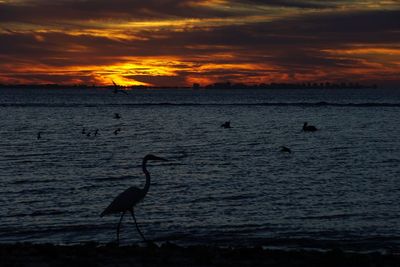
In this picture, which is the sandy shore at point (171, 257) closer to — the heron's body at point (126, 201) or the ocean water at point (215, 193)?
the heron's body at point (126, 201)

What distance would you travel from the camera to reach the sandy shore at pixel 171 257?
41.3ft

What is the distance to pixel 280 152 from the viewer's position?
44594 millimetres

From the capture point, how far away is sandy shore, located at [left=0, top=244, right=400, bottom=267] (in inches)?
496

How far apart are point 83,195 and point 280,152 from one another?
2125 centimetres

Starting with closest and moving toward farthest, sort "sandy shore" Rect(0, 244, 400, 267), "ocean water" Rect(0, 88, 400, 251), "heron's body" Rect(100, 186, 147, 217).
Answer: "sandy shore" Rect(0, 244, 400, 267) → "heron's body" Rect(100, 186, 147, 217) → "ocean water" Rect(0, 88, 400, 251)

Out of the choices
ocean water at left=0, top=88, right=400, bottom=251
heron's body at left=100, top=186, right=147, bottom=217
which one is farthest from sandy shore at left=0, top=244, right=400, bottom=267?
ocean water at left=0, top=88, right=400, bottom=251

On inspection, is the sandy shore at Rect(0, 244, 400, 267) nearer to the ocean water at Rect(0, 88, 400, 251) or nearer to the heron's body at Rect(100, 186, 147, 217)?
the heron's body at Rect(100, 186, 147, 217)

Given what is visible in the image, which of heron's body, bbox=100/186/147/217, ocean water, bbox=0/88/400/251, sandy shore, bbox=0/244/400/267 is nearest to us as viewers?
sandy shore, bbox=0/244/400/267

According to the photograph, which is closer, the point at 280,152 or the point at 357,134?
the point at 280,152

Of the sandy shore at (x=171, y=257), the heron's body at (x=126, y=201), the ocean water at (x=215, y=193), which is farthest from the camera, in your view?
the ocean water at (x=215, y=193)

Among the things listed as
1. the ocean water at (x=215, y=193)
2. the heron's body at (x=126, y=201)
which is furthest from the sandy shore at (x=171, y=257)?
the ocean water at (x=215, y=193)

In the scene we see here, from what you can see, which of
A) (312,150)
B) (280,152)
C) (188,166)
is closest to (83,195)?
(188,166)

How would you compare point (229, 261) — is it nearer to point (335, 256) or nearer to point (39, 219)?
point (335, 256)

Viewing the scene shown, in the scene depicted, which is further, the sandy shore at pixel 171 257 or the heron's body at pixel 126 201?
the heron's body at pixel 126 201
